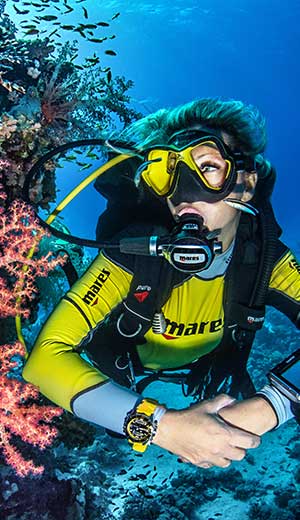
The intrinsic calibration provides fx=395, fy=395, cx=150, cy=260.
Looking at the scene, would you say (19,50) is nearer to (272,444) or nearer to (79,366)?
(79,366)

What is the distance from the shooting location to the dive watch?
6.46 feet

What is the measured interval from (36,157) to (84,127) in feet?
3.76

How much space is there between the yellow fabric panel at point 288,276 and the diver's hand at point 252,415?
141cm

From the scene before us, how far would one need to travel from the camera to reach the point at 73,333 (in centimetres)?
248

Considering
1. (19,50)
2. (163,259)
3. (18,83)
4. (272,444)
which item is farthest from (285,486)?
(19,50)

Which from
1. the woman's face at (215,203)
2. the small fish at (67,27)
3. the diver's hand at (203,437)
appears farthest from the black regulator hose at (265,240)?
the small fish at (67,27)

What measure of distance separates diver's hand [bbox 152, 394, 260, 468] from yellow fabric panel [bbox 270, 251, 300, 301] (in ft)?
5.50

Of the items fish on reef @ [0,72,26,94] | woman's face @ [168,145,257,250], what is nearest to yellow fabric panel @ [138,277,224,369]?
woman's face @ [168,145,257,250]

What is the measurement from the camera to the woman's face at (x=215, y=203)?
289cm

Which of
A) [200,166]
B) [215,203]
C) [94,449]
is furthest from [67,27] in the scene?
[94,449]

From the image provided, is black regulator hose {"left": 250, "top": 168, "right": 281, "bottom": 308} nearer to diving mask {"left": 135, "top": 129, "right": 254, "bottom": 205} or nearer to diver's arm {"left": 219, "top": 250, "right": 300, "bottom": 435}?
diving mask {"left": 135, "top": 129, "right": 254, "bottom": 205}

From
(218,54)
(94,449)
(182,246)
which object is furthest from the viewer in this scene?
(218,54)

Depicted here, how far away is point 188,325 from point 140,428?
5.12 ft

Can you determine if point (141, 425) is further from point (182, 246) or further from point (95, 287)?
point (182, 246)
